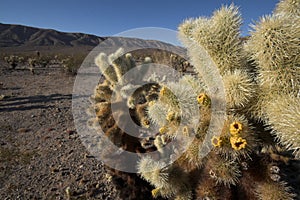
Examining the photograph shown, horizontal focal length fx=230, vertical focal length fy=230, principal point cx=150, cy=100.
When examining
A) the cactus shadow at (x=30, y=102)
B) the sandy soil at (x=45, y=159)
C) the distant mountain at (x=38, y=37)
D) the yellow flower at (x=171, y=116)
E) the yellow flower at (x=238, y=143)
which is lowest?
the distant mountain at (x=38, y=37)

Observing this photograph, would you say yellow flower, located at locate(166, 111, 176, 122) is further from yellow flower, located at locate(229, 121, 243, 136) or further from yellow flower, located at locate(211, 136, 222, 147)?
yellow flower, located at locate(229, 121, 243, 136)

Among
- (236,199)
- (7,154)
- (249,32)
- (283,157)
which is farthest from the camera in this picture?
(7,154)

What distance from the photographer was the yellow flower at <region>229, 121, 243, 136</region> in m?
1.54

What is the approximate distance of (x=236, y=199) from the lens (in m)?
2.05

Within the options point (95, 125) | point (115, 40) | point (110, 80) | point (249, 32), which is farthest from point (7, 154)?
point (115, 40)

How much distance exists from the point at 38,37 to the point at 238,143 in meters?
128

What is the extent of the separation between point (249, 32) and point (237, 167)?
3.49ft

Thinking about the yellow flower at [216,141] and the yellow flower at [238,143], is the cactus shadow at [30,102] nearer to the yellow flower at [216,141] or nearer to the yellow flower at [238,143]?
the yellow flower at [216,141]

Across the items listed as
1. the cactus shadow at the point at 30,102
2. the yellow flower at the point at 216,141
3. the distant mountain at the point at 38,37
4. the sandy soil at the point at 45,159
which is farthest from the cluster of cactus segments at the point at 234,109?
the distant mountain at the point at 38,37

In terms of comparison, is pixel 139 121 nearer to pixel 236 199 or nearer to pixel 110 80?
pixel 110 80

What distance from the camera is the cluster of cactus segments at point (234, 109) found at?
1.51 metres

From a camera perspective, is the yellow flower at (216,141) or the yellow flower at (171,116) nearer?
the yellow flower at (216,141)

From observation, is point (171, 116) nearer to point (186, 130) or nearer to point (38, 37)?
point (186, 130)

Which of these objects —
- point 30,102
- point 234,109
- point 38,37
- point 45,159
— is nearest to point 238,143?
point 234,109
